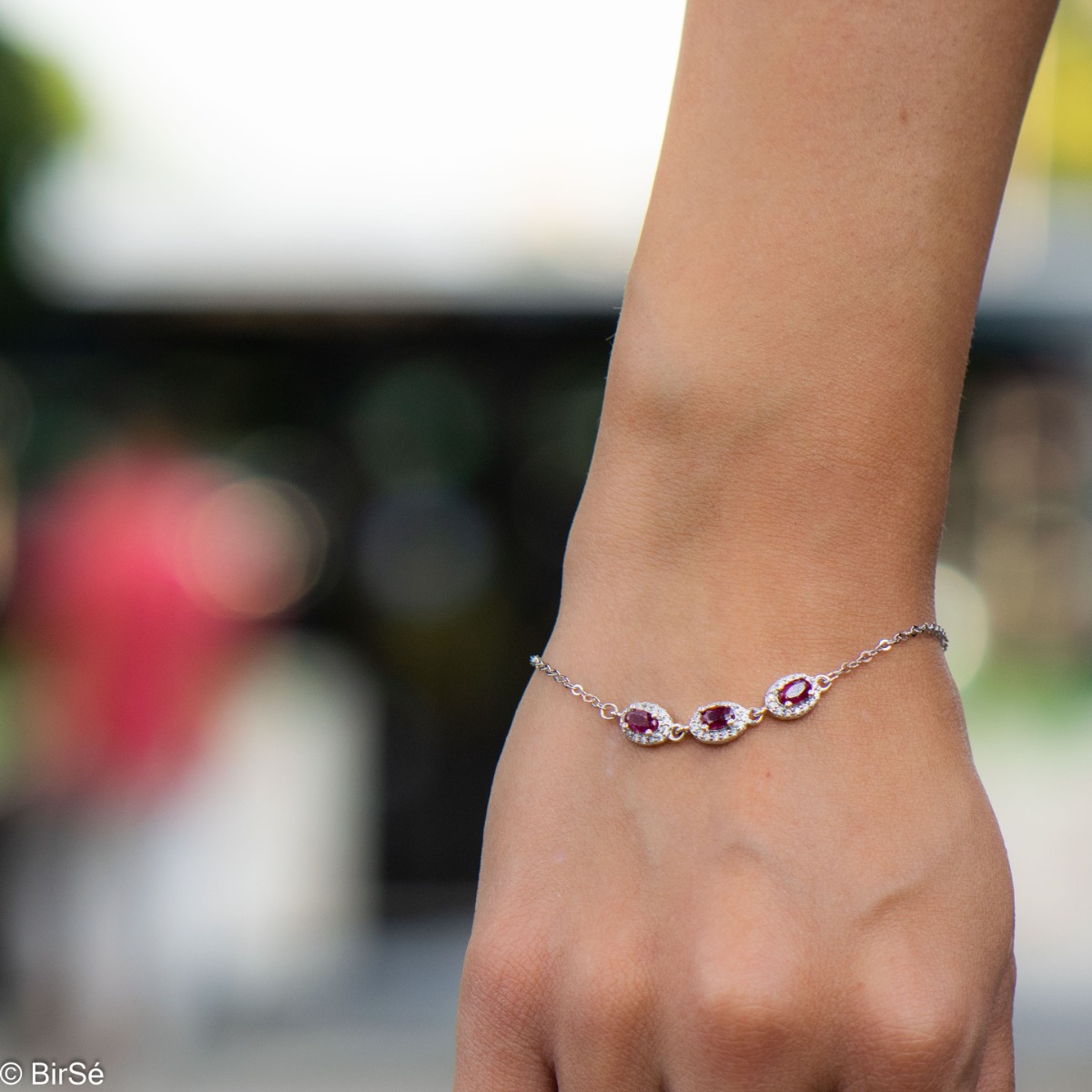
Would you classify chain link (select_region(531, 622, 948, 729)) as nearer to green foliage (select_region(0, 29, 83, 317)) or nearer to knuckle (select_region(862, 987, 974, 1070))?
knuckle (select_region(862, 987, 974, 1070))

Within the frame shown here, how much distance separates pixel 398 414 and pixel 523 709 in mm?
3676

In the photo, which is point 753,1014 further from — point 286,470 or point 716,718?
point 286,470

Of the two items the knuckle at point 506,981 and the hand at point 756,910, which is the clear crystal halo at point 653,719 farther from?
the knuckle at point 506,981

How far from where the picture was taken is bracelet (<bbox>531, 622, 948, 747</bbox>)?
2.15 ft

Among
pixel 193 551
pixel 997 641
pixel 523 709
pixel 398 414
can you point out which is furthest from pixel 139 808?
pixel 523 709

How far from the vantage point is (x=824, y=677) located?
0.66 m

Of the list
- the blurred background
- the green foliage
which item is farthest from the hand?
the green foliage

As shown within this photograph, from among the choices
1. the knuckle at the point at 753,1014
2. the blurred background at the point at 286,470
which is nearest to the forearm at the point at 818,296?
the knuckle at the point at 753,1014

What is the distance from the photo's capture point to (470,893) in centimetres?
424

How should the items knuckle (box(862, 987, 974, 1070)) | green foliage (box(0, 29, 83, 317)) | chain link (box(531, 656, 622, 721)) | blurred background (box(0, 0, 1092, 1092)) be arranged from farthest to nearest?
green foliage (box(0, 29, 83, 317)) → blurred background (box(0, 0, 1092, 1092)) → chain link (box(531, 656, 622, 721)) → knuckle (box(862, 987, 974, 1070))

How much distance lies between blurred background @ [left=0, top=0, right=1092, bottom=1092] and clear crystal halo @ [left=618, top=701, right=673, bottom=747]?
113 inches

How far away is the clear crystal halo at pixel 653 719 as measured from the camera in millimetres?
665

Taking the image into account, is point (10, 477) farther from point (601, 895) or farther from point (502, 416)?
point (601, 895)

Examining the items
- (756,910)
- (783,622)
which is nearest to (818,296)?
(783,622)
